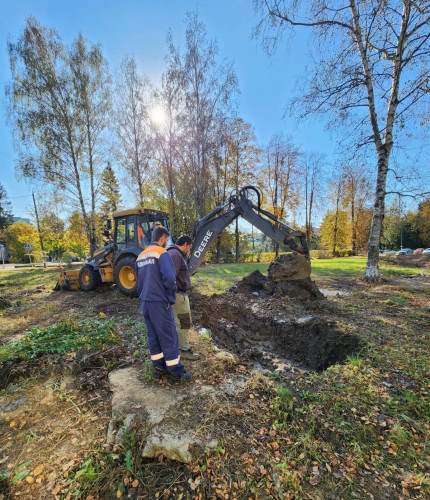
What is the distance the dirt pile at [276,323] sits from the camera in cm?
389

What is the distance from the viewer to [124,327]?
4594 millimetres

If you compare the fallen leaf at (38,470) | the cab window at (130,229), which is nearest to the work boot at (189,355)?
the fallen leaf at (38,470)

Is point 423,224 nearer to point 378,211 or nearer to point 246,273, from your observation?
point 246,273

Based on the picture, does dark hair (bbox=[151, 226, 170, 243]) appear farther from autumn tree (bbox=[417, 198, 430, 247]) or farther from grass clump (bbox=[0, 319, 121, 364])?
autumn tree (bbox=[417, 198, 430, 247])

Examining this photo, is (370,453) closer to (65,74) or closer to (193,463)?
(193,463)

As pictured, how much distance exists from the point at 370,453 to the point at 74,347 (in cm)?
362

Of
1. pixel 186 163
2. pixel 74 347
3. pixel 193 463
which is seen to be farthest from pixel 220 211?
pixel 186 163

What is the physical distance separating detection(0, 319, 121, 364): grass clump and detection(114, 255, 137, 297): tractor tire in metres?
2.74

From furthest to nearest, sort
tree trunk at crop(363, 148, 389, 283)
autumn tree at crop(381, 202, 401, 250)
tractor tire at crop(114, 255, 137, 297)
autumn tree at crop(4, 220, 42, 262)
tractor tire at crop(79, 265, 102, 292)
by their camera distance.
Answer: autumn tree at crop(381, 202, 401, 250) < autumn tree at crop(4, 220, 42, 262) < tree trunk at crop(363, 148, 389, 283) < tractor tire at crop(79, 265, 102, 292) < tractor tire at crop(114, 255, 137, 297)

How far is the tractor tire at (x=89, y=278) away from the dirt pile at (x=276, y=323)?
11.9ft

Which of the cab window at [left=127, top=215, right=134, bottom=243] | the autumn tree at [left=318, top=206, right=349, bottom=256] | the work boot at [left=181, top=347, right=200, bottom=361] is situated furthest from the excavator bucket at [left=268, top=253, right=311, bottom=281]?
the autumn tree at [left=318, top=206, right=349, bottom=256]

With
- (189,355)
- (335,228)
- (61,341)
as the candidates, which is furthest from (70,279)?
(335,228)

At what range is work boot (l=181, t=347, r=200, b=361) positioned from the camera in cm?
338

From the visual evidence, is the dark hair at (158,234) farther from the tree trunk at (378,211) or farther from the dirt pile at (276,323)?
the tree trunk at (378,211)
